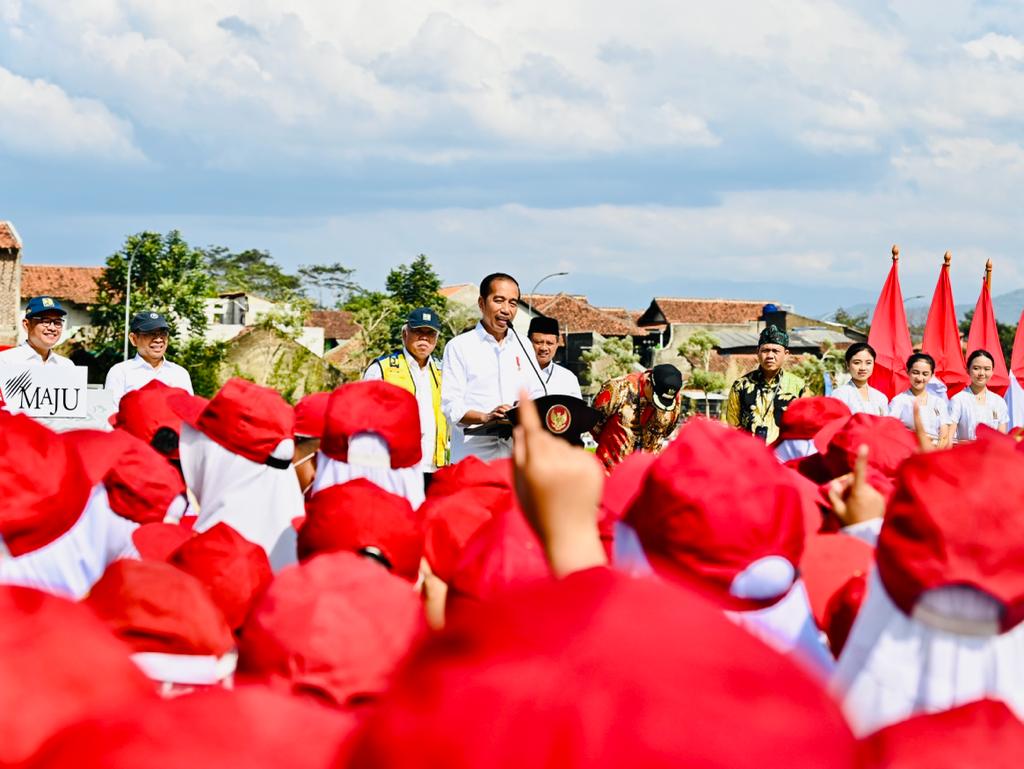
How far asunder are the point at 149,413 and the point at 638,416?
2.74 metres

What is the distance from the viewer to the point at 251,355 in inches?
1882

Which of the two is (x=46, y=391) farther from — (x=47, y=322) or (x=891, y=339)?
(x=891, y=339)

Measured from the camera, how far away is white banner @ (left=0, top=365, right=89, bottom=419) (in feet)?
22.7

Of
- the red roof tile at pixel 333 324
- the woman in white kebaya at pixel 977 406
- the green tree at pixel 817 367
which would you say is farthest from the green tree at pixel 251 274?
the woman in white kebaya at pixel 977 406

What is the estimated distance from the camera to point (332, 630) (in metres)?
2.36

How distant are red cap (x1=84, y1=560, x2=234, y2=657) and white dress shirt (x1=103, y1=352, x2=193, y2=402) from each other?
17.3 feet

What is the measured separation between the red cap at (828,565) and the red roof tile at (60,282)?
62076 millimetres

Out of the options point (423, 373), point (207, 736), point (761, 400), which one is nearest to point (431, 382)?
point (423, 373)

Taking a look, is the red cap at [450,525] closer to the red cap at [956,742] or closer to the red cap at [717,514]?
the red cap at [717,514]

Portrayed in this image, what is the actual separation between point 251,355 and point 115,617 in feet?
151

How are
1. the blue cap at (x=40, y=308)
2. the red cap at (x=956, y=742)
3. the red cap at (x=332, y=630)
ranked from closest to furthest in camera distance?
1. the red cap at (x=956, y=742)
2. the red cap at (x=332, y=630)
3. the blue cap at (x=40, y=308)

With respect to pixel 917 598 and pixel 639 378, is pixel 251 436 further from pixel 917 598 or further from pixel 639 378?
pixel 917 598

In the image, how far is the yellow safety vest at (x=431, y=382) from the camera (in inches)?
297

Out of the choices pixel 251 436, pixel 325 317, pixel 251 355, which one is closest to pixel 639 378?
pixel 251 436
